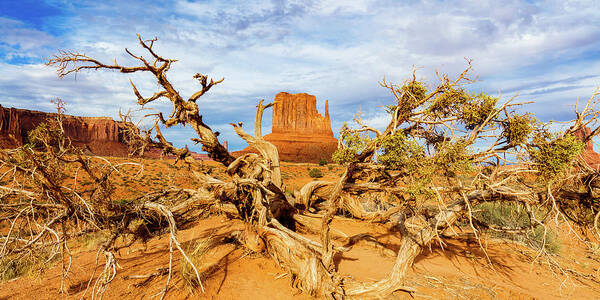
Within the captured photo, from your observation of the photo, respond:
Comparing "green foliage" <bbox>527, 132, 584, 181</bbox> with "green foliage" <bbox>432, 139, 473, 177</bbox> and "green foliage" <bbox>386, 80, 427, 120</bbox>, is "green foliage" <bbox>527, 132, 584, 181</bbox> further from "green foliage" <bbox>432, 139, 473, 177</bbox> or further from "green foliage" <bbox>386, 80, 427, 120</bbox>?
"green foliage" <bbox>386, 80, 427, 120</bbox>

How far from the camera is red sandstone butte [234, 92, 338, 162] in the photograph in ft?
260

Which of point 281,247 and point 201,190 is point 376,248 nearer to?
point 281,247

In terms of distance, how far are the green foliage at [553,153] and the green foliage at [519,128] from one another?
23cm

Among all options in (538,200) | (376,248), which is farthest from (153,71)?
(538,200)

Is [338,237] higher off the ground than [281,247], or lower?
lower

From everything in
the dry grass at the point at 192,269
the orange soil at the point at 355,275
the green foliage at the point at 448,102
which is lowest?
the orange soil at the point at 355,275

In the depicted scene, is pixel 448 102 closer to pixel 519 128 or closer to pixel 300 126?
pixel 519 128

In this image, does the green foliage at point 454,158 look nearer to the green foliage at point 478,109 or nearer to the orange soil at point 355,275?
the green foliage at point 478,109

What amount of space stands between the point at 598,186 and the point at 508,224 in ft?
20.4

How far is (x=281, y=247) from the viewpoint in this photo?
6316mm

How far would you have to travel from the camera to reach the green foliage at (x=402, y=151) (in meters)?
6.22

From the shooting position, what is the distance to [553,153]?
610 centimetres

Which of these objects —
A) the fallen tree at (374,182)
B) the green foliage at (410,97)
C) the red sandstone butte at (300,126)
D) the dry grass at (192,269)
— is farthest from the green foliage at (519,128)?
the red sandstone butte at (300,126)

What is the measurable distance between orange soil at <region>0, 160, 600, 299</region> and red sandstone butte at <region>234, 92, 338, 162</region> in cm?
6781
